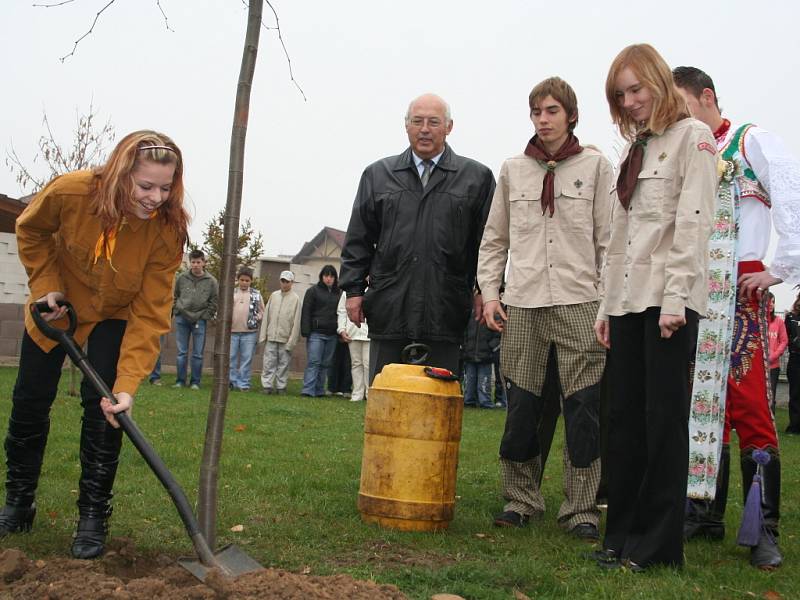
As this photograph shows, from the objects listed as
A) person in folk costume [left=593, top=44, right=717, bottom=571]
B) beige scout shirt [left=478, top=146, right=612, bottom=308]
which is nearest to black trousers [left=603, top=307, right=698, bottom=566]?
person in folk costume [left=593, top=44, right=717, bottom=571]

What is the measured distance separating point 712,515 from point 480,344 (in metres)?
10.5

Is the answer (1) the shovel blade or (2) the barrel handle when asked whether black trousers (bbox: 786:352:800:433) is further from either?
(1) the shovel blade

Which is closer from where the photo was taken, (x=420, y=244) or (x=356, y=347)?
(x=420, y=244)

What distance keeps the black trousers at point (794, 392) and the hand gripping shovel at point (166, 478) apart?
12755mm

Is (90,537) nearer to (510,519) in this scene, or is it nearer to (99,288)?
(99,288)

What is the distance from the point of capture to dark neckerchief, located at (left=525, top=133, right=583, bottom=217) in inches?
217

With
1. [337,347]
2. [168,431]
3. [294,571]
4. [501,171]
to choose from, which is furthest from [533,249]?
[337,347]

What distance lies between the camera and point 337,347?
17.5 m

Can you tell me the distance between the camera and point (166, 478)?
13.1 feet

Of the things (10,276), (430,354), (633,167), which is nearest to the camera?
(633,167)

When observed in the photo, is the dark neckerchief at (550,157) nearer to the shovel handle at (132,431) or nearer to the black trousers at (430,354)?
the black trousers at (430,354)

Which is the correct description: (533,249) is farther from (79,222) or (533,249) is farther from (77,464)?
(77,464)

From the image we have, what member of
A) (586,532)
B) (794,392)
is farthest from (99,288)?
(794,392)

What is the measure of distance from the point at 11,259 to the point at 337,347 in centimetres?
778
